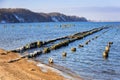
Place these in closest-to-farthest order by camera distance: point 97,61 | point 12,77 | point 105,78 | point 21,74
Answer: point 12,77, point 21,74, point 105,78, point 97,61

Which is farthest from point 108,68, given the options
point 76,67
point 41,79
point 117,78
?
point 41,79

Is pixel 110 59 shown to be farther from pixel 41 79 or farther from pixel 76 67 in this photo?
pixel 41 79

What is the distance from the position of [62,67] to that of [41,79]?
9784 mm

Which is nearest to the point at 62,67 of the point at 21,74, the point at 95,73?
the point at 95,73

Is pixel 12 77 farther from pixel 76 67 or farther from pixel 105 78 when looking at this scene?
pixel 76 67

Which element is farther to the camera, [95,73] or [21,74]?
[95,73]

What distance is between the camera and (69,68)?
31.4 m

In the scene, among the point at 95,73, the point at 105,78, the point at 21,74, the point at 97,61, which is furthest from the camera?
the point at 97,61

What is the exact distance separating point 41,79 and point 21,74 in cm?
198

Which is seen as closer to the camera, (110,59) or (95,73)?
(95,73)

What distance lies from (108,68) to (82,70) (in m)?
3.43

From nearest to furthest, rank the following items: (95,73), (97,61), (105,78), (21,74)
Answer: (21,74), (105,78), (95,73), (97,61)

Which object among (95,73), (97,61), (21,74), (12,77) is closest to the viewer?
(12,77)

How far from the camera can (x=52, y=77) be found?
2464 cm
